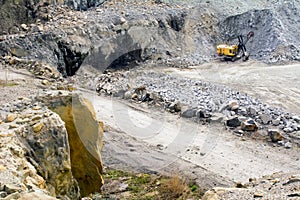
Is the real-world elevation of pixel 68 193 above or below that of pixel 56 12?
below

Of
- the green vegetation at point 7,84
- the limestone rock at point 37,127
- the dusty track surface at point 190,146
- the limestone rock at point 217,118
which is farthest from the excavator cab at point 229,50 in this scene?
the limestone rock at point 37,127

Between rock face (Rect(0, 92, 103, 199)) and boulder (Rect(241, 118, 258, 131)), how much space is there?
769 centimetres

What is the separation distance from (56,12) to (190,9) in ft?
33.1

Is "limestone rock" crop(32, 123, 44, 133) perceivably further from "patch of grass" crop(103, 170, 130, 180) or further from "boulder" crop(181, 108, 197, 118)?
"boulder" crop(181, 108, 197, 118)

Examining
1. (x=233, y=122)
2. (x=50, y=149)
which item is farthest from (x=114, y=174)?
(x=233, y=122)

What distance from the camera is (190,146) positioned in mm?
14867

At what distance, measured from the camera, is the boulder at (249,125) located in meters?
15.8

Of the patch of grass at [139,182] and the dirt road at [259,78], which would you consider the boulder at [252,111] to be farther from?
the patch of grass at [139,182]

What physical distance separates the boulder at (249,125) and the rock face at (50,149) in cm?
769

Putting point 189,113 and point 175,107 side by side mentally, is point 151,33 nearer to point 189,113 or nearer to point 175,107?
point 175,107

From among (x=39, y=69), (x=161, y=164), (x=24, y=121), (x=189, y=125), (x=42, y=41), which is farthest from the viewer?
(x=42, y=41)

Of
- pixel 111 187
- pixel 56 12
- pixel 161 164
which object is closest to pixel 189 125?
pixel 161 164

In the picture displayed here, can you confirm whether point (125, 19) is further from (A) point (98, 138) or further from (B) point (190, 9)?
(A) point (98, 138)

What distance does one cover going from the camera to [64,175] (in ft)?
24.4
